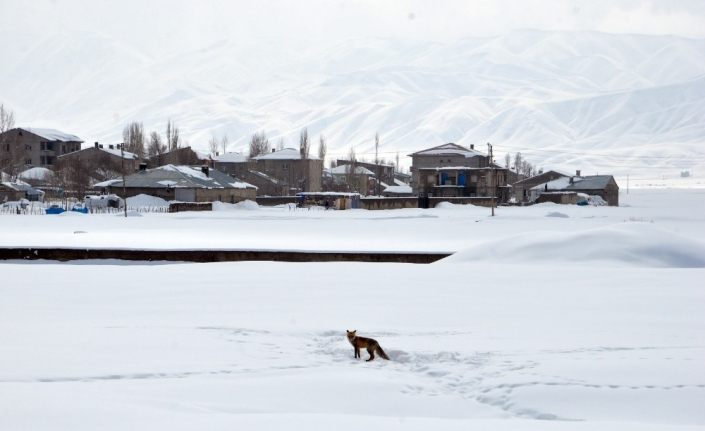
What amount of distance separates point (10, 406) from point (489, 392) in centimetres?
504

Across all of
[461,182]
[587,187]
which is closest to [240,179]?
[461,182]

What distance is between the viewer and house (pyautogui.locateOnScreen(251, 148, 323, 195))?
13475cm

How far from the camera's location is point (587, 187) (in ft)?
396

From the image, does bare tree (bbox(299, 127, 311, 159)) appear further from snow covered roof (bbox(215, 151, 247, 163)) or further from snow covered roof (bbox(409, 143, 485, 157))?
snow covered roof (bbox(409, 143, 485, 157))

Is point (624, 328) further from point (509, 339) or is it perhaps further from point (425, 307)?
point (425, 307)

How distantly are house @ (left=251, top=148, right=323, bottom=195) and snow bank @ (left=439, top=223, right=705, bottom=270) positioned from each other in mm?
109379

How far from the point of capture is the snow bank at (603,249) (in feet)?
74.1

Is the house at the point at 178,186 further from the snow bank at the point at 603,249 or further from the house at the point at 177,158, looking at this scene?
the snow bank at the point at 603,249

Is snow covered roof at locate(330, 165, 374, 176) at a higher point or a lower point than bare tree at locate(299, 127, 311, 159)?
lower

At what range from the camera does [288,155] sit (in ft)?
454

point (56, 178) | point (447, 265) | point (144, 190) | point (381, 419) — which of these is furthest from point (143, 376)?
point (56, 178)

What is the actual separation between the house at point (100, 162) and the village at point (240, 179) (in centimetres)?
14

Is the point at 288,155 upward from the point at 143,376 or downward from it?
upward

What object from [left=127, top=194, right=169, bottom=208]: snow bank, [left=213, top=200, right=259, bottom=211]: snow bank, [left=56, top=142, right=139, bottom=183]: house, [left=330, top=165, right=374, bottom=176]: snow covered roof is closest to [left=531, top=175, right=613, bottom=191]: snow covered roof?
[left=330, top=165, right=374, bottom=176]: snow covered roof
